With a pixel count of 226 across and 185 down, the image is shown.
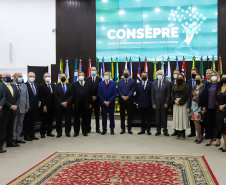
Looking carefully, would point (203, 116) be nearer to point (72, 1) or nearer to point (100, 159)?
point (100, 159)

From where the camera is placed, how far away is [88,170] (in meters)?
3.72

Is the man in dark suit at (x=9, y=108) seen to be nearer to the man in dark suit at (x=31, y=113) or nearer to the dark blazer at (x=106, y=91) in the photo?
the man in dark suit at (x=31, y=113)

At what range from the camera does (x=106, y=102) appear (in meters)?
6.55

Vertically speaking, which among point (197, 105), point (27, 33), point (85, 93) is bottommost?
point (197, 105)

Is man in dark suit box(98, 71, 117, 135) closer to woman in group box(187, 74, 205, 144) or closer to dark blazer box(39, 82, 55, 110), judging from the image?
dark blazer box(39, 82, 55, 110)

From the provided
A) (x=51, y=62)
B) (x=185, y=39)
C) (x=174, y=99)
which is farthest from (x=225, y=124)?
(x=51, y=62)

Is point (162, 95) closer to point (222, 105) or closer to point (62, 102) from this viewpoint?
point (222, 105)

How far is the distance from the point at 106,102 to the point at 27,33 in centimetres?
712

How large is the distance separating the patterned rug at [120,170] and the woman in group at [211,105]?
1128mm

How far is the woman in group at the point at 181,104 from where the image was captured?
5898 mm

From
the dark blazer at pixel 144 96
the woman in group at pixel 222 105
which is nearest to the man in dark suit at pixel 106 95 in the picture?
the dark blazer at pixel 144 96

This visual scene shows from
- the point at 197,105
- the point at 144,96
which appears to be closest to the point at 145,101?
the point at 144,96

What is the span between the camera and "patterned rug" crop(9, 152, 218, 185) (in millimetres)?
3297

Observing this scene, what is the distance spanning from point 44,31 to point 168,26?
5188 mm
